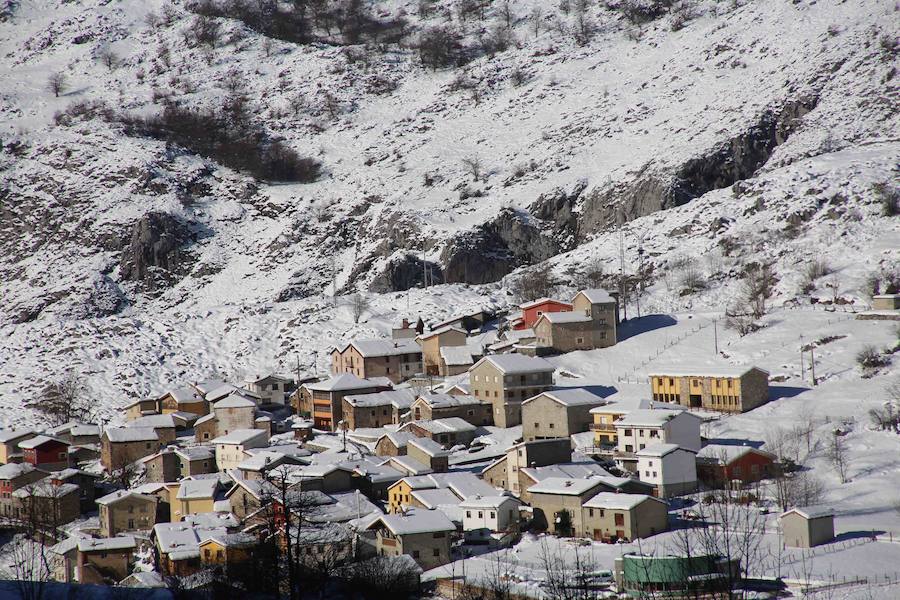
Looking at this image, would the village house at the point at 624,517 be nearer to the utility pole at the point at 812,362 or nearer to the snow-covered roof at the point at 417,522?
the snow-covered roof at the point at 417,522

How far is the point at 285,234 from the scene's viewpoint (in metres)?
107

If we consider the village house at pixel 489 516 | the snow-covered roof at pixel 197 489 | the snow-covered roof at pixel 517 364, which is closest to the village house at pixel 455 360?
the snow-covered roof at pixel 517 364

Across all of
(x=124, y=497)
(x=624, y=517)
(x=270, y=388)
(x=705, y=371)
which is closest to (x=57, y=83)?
(x=270, y=388)

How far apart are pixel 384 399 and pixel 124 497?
16.2 m

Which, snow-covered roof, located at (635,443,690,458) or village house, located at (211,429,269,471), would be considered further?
village house, located at (211,429,269,471)

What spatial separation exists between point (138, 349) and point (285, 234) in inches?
1293

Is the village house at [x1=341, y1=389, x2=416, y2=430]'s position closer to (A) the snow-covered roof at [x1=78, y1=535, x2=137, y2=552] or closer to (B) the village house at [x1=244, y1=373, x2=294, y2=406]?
(B) the village house at [x1=244, y1=373, x2=294, y2=406]

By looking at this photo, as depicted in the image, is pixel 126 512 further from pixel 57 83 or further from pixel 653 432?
pixel 57 83

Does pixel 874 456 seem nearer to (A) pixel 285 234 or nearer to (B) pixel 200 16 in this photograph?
(A) pixel 285 234

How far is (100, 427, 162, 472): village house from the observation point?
55.0 metres

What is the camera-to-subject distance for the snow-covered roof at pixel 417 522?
36.2 metres

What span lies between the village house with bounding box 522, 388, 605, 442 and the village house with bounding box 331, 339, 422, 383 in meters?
17.2

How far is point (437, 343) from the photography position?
66.9 m

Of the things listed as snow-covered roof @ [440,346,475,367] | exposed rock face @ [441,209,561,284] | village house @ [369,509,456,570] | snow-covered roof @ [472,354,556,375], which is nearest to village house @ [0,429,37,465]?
snow-covered roof @ [440,346,475,367]
